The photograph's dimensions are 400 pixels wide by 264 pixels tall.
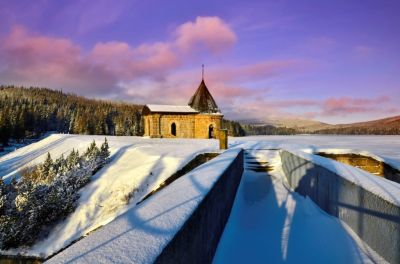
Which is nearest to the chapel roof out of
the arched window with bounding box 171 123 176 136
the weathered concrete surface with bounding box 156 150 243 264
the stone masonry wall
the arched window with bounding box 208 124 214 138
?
the stone masonry wall

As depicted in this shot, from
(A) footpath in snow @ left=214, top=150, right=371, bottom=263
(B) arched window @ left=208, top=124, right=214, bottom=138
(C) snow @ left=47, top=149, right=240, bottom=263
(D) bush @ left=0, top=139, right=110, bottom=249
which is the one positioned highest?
(B) arched window @ left=208, top=124, right=214, bottom=138

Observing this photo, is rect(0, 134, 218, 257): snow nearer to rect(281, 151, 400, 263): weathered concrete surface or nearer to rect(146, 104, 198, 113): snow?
rect(281, 151, 400, 263): weathered concrete surface

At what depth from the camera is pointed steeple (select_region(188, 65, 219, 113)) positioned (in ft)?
116

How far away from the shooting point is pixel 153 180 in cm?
1595

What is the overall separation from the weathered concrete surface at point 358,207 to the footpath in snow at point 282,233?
26 centimetres

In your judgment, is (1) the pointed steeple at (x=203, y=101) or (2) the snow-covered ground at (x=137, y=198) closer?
(2) the snow-covered ground at (x=137, y=198)

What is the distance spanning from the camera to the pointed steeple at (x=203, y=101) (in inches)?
1393

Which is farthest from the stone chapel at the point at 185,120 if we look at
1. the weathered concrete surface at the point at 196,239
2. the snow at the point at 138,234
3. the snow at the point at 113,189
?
the snow at the point at 138,234

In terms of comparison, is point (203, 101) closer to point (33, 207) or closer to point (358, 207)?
point (33, 207)

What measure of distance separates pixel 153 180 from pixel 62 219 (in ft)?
16.4

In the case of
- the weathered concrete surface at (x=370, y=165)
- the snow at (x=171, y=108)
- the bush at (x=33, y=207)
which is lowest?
the bush at (x=33, y=207)

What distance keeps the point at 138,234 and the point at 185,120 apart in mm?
32568

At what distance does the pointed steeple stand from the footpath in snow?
25.6m

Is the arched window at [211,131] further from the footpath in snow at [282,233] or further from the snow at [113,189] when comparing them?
the footpath in snow at [282,233]
